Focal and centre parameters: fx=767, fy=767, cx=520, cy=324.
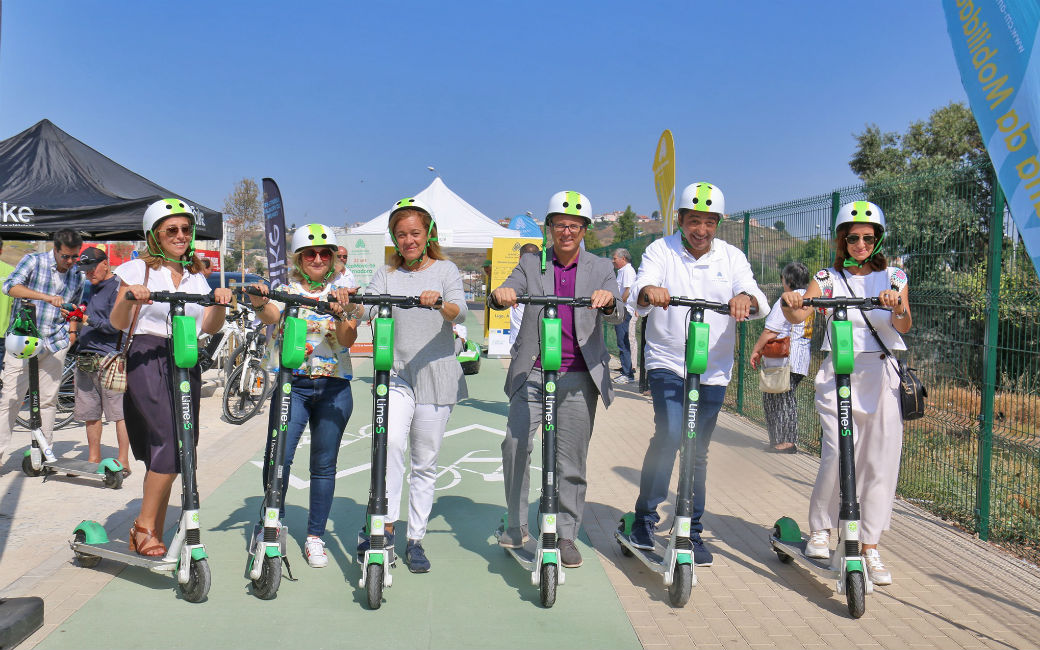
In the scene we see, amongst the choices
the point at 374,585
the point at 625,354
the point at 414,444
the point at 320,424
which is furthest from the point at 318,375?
the point at 625,354

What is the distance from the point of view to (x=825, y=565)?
428cm

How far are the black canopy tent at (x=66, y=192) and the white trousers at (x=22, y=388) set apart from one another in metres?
2.18

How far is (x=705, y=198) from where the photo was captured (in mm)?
4340

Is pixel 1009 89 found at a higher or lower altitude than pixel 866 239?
higher

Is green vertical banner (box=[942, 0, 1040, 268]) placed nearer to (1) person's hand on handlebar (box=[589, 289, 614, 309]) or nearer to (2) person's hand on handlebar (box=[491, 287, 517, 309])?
(1) person's hand on handlebar (box=[589, 289, 614, 309])

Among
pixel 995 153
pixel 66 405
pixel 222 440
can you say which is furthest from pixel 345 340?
pixel 66 405

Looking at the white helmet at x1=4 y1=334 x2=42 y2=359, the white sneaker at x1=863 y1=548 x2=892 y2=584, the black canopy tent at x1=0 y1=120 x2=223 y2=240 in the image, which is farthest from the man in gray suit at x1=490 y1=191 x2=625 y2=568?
the black canopy tent at x1=0 y1=120 x2=223 y2=240

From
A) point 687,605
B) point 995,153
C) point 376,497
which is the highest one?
point 995,153

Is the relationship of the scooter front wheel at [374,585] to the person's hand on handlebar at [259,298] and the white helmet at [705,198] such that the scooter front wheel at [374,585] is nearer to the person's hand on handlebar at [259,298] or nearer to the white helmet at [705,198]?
the person's hand on handlebar at [259,298]

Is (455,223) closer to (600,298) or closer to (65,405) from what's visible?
(65,405)

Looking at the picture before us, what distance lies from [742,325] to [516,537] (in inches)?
248

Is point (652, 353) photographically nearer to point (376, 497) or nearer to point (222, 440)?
point (376, 497)

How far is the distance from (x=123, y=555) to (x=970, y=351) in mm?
5592

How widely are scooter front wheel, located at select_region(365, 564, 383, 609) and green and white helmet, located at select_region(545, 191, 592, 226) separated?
2.10 meters
